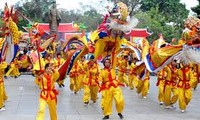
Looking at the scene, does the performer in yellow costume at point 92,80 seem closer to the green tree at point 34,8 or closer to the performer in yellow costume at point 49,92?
the performer in yellow costume at point 49,92

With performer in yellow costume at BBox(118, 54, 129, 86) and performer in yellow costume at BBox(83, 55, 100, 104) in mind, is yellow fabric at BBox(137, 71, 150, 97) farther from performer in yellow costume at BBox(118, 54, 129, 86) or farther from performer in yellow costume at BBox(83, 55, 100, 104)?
performer in yellow costume at BBox(118, 54, 129, 86)

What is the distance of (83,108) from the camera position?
11852 millimetres

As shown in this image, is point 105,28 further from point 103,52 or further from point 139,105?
point 139,105

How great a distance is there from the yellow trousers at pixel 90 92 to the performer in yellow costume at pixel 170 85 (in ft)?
6.33

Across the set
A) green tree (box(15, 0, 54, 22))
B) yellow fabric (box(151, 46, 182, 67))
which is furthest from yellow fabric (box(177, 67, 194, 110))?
green tree (box(15, 0, 54, 22))

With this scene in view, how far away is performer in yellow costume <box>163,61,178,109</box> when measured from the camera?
466 inches

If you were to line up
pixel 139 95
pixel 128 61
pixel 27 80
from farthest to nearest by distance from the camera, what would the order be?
1. pixel 27 80
2. pixel 128 61
3. pixel 139 95

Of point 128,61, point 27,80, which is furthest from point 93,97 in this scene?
point 27,80

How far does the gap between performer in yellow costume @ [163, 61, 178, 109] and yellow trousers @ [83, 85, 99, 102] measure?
193cm

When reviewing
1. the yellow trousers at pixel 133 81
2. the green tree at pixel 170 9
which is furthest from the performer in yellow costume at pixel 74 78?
the green tree at pixel 170 9

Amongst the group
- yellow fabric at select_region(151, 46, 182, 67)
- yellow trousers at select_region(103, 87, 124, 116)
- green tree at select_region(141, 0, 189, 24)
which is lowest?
yellow trousers at select_region(103, 87, 124, 116)

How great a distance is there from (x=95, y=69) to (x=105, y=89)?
2.29m

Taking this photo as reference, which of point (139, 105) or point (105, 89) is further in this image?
point (139, 105)

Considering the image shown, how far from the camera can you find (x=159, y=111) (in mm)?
11680
